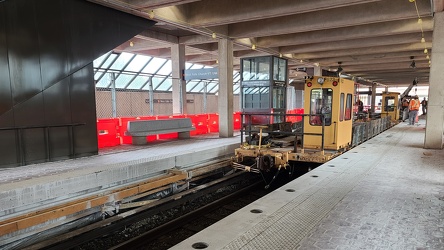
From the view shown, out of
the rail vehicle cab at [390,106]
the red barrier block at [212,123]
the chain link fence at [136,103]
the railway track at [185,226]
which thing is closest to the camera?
the railway track at [185,226]

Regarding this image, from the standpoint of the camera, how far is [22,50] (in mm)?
6996

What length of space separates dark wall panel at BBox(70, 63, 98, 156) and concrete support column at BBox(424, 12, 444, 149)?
10.1 meters

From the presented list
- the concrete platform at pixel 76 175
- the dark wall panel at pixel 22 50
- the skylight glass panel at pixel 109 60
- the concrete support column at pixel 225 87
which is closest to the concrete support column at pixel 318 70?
the concrete support column at pixel 225 87

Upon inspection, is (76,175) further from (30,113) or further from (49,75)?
(49,75)

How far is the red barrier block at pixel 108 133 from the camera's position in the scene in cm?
986

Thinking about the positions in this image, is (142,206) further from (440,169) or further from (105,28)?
(440,169)

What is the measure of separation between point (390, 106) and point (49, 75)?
70.7ft

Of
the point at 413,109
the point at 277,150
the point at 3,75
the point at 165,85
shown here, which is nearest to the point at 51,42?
the point at 3,75

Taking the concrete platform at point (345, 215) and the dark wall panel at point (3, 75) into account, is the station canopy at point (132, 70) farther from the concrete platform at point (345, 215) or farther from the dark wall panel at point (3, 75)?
the concrete platform at point (345, 215)

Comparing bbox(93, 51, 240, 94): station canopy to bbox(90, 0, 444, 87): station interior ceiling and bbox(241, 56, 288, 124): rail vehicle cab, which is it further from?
bbox(241, 56, 288, 124): rail vehicle cab

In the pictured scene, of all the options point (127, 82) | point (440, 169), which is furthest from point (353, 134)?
point (127, 82)

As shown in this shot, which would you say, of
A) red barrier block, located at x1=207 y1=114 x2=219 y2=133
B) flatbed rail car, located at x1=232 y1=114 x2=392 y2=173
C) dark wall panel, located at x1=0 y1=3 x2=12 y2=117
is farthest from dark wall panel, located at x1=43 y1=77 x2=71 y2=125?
red barrier block, located at x1=207 y1=114 x2=219 y2=133

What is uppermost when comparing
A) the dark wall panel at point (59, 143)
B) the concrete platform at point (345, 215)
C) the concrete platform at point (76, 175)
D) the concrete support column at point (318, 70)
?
the concrete support column at point (318, 70)

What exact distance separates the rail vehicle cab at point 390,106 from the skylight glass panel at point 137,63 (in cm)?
1722
